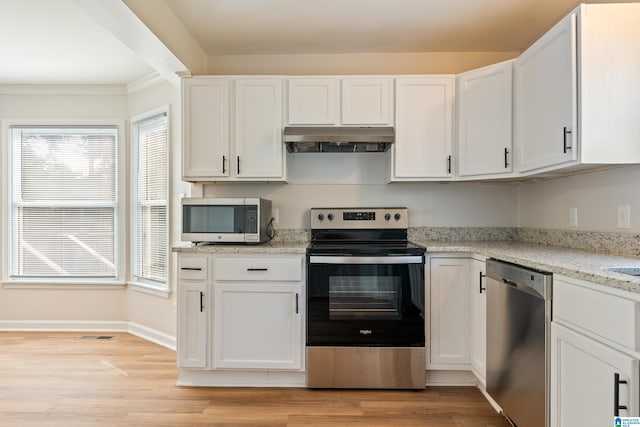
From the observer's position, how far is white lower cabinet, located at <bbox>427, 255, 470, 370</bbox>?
265cm

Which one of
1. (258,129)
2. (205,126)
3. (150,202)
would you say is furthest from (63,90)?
(258,129)

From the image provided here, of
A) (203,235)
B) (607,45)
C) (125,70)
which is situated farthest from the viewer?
(125,70)

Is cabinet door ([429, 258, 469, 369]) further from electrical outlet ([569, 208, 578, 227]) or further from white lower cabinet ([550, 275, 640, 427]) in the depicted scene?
white lower cabinet ([550, 275, 640, 427])

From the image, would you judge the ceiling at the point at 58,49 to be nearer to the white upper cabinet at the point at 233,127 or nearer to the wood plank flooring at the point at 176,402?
the white upper cabinet at the point at 233,127

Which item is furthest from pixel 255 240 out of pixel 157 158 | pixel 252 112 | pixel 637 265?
pixel 637 265

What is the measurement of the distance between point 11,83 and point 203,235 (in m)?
3.00

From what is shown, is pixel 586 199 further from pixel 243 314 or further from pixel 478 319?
pixel 243 314

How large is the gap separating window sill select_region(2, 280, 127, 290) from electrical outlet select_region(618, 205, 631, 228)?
13.5ft

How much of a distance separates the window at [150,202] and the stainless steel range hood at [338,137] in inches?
56.4

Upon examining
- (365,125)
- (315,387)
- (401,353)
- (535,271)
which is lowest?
(315,387)

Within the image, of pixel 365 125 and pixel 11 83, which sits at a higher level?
pixel 11 83

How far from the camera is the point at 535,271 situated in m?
1.83

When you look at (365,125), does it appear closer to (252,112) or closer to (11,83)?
(252,112)

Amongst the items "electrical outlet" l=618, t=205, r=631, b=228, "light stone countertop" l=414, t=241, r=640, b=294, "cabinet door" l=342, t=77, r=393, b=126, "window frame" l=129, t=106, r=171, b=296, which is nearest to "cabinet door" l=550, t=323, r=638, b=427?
"light stone countertop" l=414, t=241, r=640, b=294
